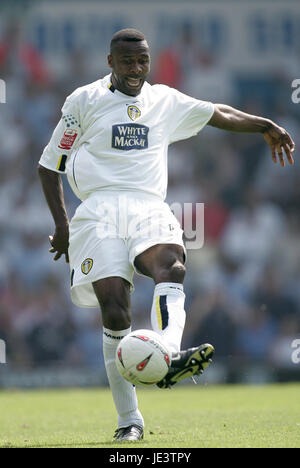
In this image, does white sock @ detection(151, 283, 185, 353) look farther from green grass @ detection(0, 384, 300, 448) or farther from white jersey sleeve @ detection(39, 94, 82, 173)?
white jersey sleeve @ detection(39, 94, 82, 173)

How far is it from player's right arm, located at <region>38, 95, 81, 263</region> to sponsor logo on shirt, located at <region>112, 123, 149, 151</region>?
301 mm

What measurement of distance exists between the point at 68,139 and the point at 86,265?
909 mm

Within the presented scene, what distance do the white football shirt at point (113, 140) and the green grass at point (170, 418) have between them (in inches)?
63.7

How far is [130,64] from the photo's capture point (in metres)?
5.69

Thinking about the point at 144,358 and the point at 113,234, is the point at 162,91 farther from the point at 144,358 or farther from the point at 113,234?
the point at 144,358

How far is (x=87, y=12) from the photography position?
1600 cm

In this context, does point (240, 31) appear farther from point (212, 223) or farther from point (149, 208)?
point (149, 208)

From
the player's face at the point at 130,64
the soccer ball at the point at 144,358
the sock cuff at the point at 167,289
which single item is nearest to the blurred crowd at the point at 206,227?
the player's face at the point at 130,64

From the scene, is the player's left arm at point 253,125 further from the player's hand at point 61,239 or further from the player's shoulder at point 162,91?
the player's hand at point 61,239

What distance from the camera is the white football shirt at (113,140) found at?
5648 mm

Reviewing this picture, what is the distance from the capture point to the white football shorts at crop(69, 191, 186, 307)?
17.6 ft

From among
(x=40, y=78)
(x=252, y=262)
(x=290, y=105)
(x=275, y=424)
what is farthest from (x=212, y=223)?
(x=275, y=424)

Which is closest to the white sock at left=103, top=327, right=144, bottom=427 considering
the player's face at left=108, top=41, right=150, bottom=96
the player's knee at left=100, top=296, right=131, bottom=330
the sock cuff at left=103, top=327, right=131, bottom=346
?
the sock cuff at left=103, top=327, right=131, bottom=346

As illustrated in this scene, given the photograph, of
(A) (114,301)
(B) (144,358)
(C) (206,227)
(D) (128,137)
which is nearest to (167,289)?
(A) (114,301)
